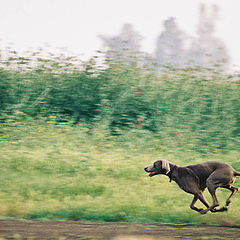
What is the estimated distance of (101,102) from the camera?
38.7 ft

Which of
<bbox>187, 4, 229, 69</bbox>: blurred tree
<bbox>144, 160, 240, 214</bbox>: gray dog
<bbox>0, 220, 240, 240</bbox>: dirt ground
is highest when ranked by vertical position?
<bbox>187, 4, 229, 69</bbox>: blurred tree

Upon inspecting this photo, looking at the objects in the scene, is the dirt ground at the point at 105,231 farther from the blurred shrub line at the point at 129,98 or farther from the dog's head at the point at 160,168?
the blurred shrub line at the point at 129,98

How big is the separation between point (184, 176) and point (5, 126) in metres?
6.56

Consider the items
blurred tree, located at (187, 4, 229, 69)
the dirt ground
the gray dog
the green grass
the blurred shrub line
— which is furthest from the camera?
blurred tree, located at (187, 4, 229, 69)

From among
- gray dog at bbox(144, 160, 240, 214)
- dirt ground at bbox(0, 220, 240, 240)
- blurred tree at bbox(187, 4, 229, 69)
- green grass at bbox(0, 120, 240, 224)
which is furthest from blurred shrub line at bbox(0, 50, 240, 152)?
blurred tree at bbox(187, 4, 229, 69)

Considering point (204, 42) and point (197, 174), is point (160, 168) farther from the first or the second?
point (204, 42)

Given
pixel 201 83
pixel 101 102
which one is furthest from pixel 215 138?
pixel 101 102

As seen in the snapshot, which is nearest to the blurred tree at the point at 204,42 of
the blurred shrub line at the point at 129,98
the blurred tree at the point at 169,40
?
the blurred tree at the point at 169,40

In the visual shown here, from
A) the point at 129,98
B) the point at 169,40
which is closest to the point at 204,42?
the point at 169,40

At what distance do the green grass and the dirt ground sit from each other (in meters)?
0.38

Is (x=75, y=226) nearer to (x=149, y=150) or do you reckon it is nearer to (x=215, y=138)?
(x=149, y=150)

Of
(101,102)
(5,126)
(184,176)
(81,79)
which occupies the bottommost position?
(184,176)

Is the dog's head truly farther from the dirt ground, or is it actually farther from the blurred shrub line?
A: the blurred shrub line

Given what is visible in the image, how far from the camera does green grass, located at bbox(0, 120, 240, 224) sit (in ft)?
Answer: 24.2
